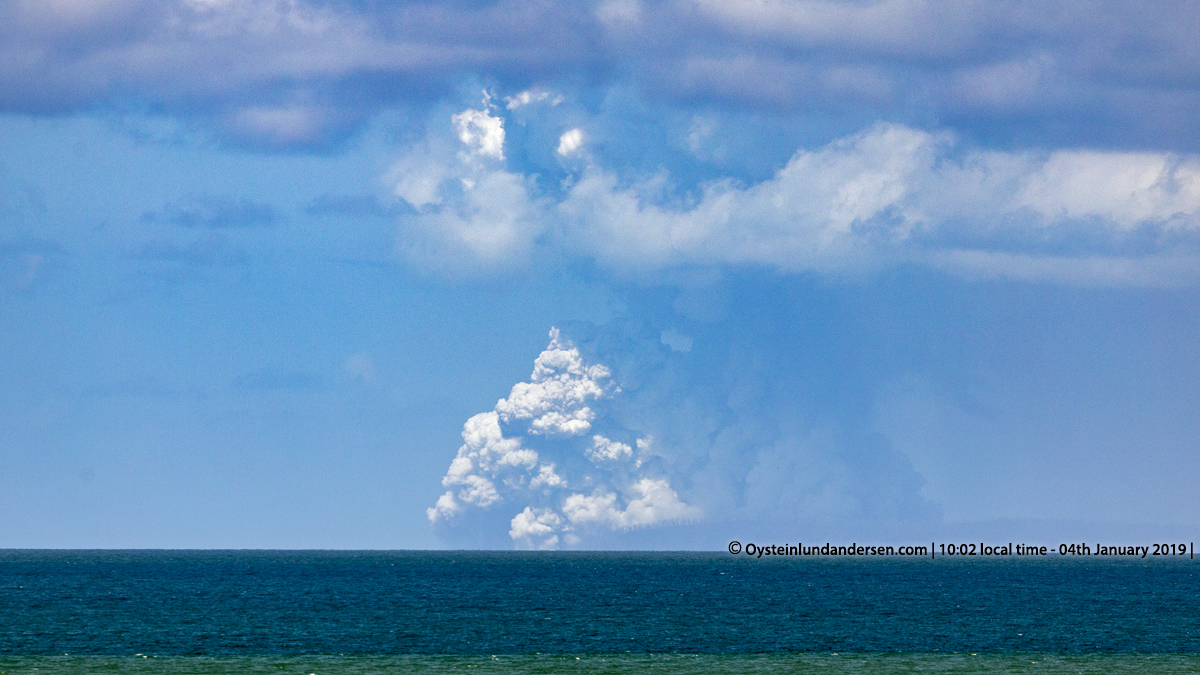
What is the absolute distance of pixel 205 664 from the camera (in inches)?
2370

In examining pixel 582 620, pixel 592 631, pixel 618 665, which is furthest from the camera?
pixel 582 620

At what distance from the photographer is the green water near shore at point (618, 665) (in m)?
56.7

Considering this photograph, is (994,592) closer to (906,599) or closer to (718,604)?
(906,599)

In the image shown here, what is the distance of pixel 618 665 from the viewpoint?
197 ft

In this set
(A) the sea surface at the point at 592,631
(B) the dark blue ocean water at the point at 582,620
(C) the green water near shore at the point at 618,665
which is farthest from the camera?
(B) the dark blue ocean water at the point at 582,620

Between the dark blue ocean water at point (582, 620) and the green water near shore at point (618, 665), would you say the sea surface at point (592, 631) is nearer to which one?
the green water near shore at point (618, 665)

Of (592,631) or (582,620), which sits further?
(582,620)

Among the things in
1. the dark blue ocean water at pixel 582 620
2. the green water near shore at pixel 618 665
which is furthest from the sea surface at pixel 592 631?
the dark blue ocean water at pixel 582 620

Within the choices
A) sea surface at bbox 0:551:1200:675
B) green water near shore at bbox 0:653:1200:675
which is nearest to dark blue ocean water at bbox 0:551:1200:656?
sea surface at bbox 0:551:1200:675

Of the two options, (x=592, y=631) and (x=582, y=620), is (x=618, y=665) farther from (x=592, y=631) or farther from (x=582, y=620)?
(x=582, y=620)

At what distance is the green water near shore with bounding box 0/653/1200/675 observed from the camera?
2231 inches

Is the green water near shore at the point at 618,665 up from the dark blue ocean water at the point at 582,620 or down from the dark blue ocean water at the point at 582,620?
up

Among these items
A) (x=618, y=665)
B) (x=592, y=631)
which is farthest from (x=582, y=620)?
(x=618, y=665)

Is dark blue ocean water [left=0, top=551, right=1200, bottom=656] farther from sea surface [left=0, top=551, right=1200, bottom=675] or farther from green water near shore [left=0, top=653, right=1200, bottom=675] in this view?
green water near shore [left=0, top=653, right=1200, bottom=675]
